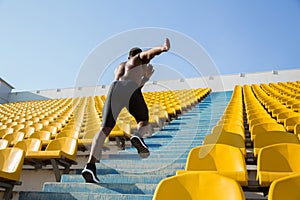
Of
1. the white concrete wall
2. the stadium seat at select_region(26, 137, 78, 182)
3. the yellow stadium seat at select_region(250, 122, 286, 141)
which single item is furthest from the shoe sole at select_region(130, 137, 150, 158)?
the white concrete wall

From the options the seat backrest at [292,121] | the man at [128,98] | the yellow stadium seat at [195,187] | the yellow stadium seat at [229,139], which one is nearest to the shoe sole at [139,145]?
the man at [128,98]

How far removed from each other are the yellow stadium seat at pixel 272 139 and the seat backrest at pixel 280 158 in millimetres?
591

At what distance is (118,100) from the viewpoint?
290 cm

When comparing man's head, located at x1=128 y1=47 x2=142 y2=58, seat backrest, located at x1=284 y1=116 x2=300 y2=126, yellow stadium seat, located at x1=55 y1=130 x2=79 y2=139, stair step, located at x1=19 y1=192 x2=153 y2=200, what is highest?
man's head, located at x1=128 y1=47 x2=142 y2=58

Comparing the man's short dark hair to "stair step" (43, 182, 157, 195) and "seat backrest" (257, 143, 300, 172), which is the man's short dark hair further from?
"seat backrest" (257, 143, 300, 172)

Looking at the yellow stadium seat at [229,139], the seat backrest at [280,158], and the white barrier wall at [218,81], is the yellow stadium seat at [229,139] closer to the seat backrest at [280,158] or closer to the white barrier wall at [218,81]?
the seat backrest at [280,158]

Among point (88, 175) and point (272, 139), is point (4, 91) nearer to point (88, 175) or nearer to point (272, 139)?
point (88, 175)

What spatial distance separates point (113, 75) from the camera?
323 cm

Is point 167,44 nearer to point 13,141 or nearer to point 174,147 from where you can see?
point 174,147

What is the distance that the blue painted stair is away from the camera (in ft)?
9.07

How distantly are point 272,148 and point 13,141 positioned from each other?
402 cm

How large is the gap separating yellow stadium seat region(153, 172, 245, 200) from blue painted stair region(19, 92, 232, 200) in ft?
2.51

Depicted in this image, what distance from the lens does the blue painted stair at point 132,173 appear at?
2766 mm

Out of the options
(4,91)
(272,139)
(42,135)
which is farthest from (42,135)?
(4,91)
